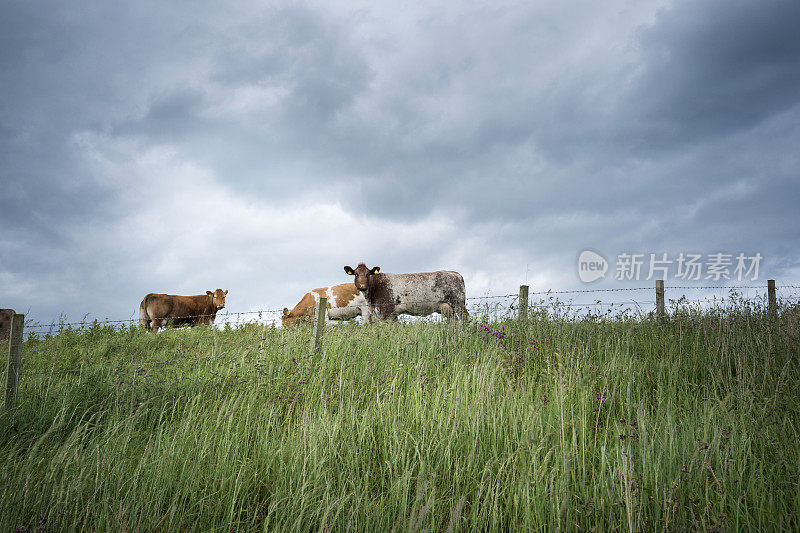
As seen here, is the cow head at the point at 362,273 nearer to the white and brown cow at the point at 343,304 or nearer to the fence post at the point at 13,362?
the white and brown cow at the point at 343,304

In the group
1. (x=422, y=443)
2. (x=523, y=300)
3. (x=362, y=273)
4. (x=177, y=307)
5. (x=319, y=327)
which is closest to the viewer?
(x=422, y=443)

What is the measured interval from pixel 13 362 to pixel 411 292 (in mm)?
11061

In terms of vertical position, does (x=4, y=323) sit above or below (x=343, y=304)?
below

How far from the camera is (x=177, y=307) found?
800 inches

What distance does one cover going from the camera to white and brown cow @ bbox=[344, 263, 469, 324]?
49.2 ft

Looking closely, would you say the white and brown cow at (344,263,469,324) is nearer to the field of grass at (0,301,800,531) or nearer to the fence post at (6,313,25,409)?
the field of grass at (0,301,800,531)

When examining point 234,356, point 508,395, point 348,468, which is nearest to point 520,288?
point 508,395

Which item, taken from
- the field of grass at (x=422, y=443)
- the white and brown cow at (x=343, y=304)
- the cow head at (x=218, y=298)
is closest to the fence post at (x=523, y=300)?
the field of grass at (x=422, y=443)

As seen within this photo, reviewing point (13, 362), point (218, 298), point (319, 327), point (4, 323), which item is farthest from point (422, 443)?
point (218, 298)

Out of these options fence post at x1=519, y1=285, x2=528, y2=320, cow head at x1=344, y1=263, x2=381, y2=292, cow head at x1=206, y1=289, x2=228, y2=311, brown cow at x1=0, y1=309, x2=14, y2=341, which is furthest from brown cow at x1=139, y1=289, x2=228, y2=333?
fence post at x1=519, y1=285, x2=528, y2=320

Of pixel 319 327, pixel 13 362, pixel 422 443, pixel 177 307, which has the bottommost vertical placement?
pixel 422 443

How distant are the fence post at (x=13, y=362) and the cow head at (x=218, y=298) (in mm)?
16892

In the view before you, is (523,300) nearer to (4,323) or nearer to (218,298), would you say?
(4,323)

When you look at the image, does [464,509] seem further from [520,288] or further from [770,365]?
[520,288]
